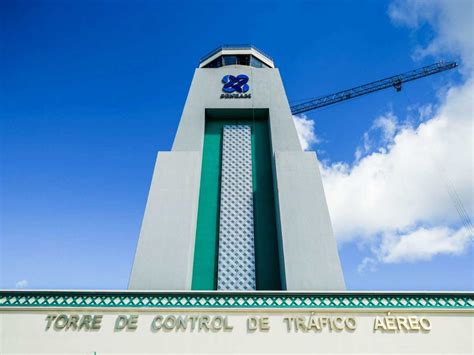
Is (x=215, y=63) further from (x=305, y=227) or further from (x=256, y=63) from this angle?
(x=305, y=227)

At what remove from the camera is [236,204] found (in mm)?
11266

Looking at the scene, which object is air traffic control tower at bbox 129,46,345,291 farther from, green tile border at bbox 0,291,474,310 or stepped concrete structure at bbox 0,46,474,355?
green tile border at bbox 0,291,474,310

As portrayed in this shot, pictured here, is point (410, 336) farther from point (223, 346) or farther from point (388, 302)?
point (223, 346)

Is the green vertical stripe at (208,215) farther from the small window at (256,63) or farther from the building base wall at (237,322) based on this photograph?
the small window at (256,63)

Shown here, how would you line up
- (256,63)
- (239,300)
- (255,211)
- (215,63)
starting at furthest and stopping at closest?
(256,63)
(215,63)
(255,211)
(239,300)

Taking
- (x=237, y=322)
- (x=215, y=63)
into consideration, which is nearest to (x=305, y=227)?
(x=237, y=322)

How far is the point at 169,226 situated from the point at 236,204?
105 inches

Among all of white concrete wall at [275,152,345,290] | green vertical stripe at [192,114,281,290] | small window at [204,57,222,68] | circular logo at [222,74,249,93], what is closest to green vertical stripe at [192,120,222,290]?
green vertical stripe at [192,114,281,290]

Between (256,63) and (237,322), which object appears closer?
(237,322)

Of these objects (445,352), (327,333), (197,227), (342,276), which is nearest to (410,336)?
(445,352)

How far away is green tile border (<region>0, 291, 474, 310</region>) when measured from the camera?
258 inches

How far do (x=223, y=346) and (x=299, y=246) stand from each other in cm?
391

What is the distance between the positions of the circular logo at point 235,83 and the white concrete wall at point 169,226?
14.0ft

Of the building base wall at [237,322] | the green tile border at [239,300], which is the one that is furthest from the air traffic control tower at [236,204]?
the building base wall at [237,322]
